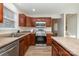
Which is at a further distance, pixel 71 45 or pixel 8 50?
pixel 8 50

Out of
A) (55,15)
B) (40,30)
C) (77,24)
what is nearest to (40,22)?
(40,30)

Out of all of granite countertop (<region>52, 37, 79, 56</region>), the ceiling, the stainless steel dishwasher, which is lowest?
the stainless steel dishwasher

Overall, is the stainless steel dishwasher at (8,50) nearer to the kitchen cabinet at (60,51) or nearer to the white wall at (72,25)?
the kitchen cabinet at (60,51)

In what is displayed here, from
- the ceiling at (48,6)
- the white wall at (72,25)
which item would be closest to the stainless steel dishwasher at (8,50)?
the ceiling at (48,6)

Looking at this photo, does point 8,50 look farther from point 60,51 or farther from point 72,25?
point 72,25

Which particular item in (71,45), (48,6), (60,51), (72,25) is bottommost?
(60,51)

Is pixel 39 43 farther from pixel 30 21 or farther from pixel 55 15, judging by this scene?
pixel 55 15

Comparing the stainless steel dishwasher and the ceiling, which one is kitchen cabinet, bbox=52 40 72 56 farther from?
the ceiling

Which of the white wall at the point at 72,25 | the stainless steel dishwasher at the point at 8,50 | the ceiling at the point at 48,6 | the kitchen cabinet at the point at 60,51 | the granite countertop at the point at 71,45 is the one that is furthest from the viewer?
the white wall at the point at 72,25

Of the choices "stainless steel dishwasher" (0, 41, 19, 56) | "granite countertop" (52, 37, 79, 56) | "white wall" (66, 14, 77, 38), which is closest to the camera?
"granite countertop" (52, 37, 79, 56)

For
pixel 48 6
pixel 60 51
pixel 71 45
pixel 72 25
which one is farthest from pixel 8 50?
pixel 72 25

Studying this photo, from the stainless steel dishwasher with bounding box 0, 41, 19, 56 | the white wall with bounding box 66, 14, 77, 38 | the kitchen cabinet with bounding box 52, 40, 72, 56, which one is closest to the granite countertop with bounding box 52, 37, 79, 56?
the kitchen cabinet with bounding box 52, 40, 72, 56

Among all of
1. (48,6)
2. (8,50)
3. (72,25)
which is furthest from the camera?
(72,25)

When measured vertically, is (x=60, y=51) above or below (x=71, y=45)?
below
